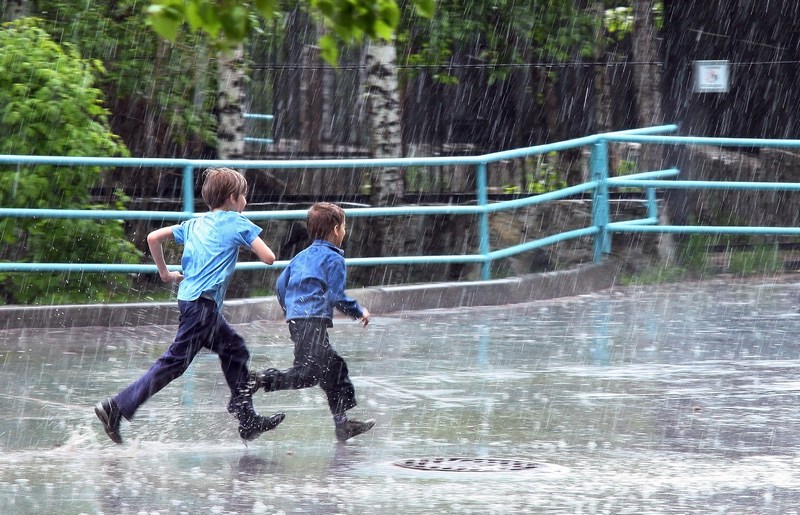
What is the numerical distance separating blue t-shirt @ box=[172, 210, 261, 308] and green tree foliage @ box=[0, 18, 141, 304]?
465 cm

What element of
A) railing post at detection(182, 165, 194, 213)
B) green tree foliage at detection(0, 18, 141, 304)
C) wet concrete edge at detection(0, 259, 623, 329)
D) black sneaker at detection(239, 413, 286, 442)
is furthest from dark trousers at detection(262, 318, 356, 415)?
green tree foliage at detection(0, 18, 141, 304)

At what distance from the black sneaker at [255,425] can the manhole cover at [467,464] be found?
0.76m

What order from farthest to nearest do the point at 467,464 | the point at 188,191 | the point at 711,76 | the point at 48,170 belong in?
1. the point at 711,76
2. the point at 188,191
3. the point at 48,170
4. the point at 467,464

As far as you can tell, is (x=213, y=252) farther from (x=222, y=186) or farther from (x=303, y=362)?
(x=303, y=362)

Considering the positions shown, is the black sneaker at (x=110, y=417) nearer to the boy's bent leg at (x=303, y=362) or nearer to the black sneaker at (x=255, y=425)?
the black sneaker at (x=255, y=425)

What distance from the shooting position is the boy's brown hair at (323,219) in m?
7.36

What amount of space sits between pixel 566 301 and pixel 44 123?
185 inches

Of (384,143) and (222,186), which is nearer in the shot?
(222,186)

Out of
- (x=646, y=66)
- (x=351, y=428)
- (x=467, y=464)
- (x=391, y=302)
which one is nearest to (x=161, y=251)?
(x=351, y=428)

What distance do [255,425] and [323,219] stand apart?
106 cm

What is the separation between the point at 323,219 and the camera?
24.1 feet

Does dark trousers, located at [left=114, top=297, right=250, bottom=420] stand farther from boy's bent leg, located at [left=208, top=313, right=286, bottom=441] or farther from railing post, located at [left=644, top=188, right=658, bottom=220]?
railing post, located at [left=644, top=188, right=658, bottom=220]

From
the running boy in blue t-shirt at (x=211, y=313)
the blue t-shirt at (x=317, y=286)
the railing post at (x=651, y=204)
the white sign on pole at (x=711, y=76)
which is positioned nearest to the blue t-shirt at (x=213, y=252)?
the running boy in blue t-shirt at (x=211, y=313)

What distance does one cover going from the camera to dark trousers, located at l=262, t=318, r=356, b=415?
7.25 m
